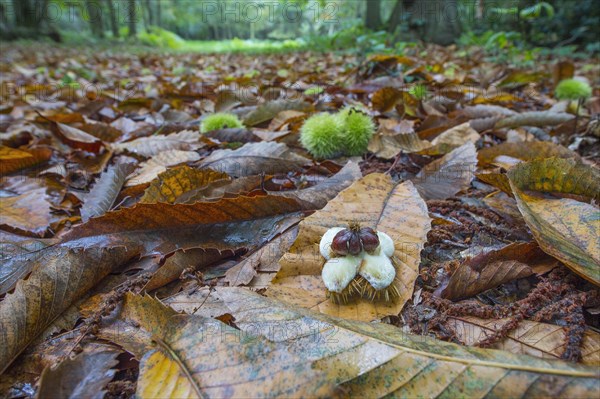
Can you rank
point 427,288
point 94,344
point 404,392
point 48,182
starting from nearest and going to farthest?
1. point 404,392
2. point 94,344
3. point 427,288
4. point 48,182

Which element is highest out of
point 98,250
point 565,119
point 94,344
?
point 565,119

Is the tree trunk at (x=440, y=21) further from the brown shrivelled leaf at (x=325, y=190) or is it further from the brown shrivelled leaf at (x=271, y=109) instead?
the brown shrivelled leaf at (x=325, y=190)

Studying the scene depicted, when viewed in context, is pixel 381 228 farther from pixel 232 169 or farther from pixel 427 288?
pixel 232 169

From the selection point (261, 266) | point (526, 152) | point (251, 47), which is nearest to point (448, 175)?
point (526, 152)

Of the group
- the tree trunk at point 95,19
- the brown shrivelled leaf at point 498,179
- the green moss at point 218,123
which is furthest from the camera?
the tree trunk at point 95,19

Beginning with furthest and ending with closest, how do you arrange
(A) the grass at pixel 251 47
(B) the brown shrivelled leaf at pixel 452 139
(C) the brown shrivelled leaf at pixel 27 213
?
(A) the grass at pixel 251 47 < (B) the brown shrivelled leaf at pixel 452 139 < (C) the brown shrivelled leaf at pixel 27 213

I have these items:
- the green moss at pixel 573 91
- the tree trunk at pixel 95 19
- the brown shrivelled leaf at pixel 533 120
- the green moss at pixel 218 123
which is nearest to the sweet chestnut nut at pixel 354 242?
the green moss at pixel 218 123

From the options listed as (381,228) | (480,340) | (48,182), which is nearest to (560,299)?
(480,340)
